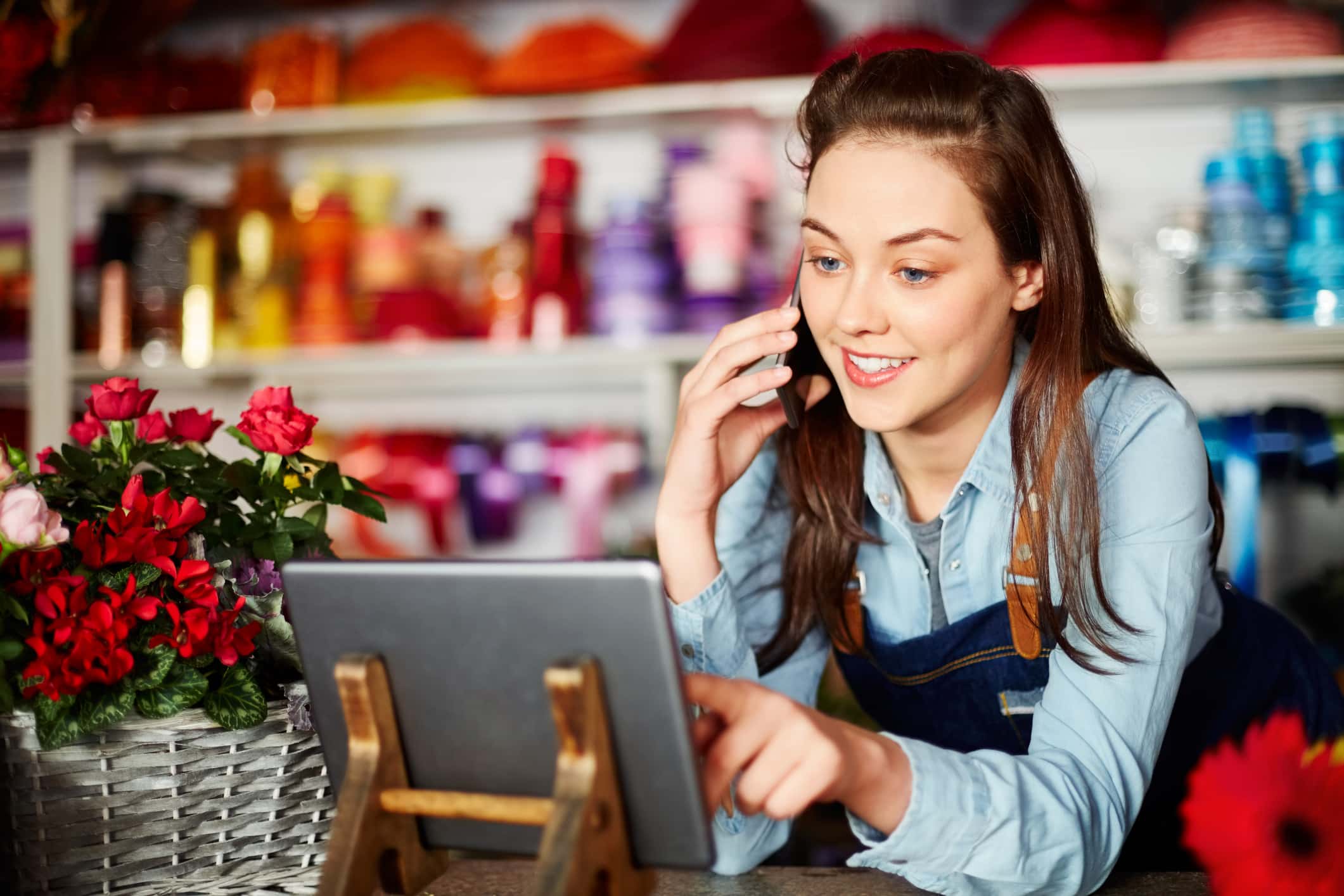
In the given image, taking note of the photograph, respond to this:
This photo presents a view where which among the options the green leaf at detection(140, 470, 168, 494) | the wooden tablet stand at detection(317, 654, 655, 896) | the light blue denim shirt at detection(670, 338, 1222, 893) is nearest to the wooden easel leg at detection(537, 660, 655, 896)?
the wooden tablet stand at detection(317, 654, 655, 896)

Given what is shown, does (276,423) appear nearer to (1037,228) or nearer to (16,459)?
(16,459)

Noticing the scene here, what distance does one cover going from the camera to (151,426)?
839mm

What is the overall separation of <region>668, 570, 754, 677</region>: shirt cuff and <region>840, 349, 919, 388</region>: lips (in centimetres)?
22

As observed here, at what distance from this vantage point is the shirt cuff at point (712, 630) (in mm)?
1031

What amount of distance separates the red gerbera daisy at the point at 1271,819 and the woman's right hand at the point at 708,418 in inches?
20.9

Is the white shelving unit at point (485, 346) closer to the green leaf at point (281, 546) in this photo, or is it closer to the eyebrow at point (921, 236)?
the eyebrow at point (921, 236)

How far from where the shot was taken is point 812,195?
1.06 m

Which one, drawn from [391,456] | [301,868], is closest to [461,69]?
[391,456]

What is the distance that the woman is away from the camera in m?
0.84

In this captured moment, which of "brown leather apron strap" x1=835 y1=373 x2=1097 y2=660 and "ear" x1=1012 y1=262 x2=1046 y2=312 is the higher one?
"ear" x1=1012 y1=262 x2=1046 y2=312

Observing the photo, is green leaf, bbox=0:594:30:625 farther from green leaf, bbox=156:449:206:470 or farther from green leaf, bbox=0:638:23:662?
green leaf, bbox=156:449:206:470

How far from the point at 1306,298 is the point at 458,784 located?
1.74 metres

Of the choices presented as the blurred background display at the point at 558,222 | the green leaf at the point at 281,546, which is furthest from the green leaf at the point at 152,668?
the blurred background display at the point at 558,222

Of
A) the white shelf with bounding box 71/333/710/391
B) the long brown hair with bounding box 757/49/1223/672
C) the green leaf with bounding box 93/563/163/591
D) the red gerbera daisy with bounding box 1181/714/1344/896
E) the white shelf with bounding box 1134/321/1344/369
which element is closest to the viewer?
the red gerbera daisy with bounding box 1181/714/1344/896
